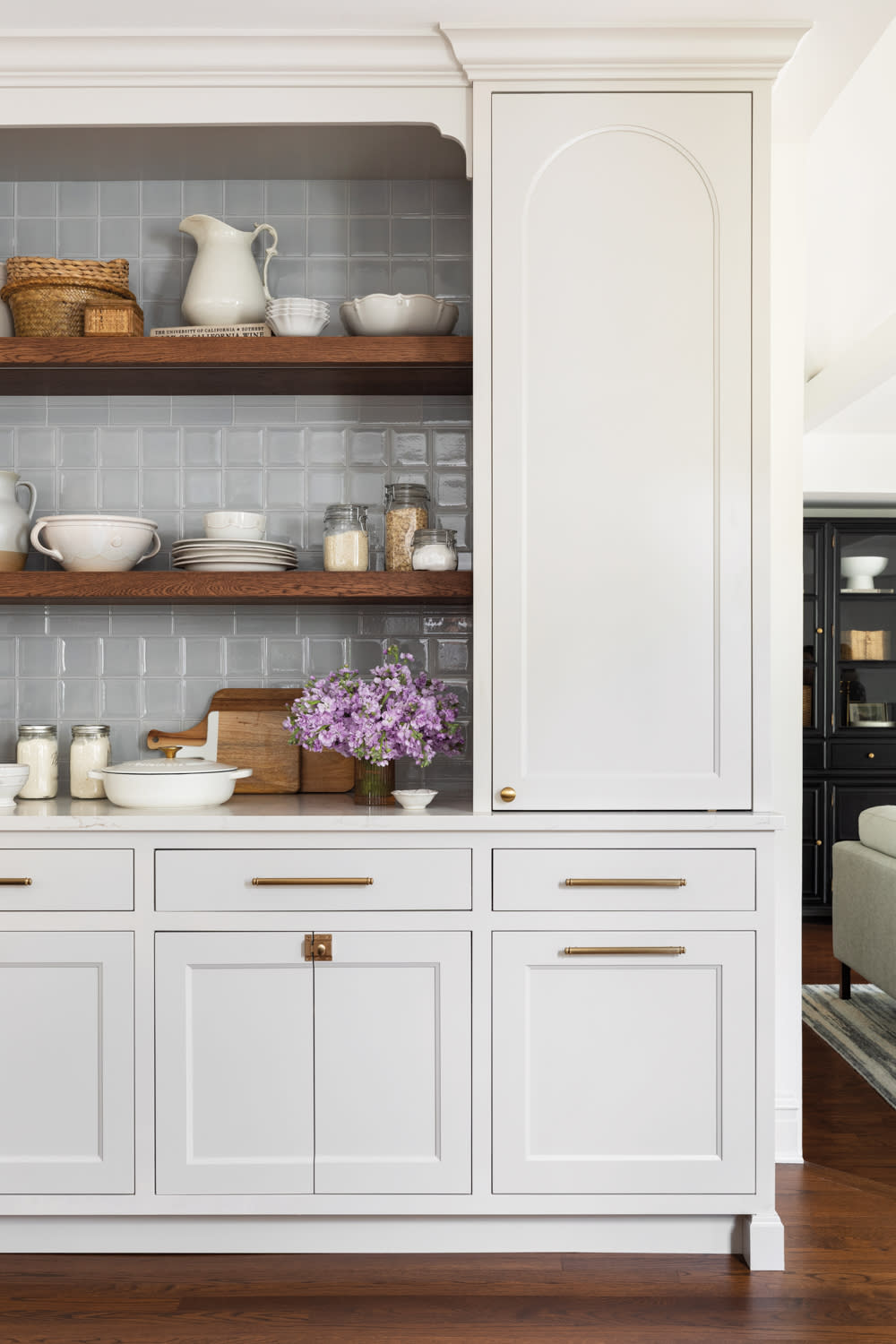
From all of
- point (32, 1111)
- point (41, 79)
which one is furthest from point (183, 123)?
point (32, 1111)

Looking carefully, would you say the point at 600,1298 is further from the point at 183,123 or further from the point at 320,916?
the point at 183,123

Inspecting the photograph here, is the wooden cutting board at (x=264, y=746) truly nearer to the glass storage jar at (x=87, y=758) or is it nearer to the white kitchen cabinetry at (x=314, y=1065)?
the glass storage jar at (x=87, y=758)

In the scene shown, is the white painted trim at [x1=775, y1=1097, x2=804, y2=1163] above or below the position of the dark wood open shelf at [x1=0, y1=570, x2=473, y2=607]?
below

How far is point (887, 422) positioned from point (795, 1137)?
162 inches

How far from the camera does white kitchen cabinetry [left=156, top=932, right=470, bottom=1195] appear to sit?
2.15 meters

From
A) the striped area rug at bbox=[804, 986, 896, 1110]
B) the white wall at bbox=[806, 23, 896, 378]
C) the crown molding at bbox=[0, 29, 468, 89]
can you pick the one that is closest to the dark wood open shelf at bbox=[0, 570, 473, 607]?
the crown molding at bbox=[0, 29, 468, 89]

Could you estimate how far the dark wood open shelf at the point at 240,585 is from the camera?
2285mm

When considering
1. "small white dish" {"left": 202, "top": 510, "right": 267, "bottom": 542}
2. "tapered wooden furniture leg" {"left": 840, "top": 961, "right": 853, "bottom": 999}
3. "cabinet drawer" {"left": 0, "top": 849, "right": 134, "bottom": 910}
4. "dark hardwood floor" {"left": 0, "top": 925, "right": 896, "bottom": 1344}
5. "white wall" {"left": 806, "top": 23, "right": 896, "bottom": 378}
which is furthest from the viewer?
"tapered wooden furniture leg" {"left": 840, "top": 961, "right": 853, "bottom": 999}

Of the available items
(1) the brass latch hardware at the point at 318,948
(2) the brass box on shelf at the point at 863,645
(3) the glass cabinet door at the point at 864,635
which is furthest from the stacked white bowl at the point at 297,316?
(2) the brass box on shelf at the point at 863,645

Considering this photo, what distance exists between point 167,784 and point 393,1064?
0.79 meters

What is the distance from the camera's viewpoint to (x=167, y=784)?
2.26 m

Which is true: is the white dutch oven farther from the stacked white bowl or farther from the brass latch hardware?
the stacked white bowl

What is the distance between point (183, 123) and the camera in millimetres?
2279

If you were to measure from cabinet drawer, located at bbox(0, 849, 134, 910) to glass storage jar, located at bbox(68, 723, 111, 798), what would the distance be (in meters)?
0.32
